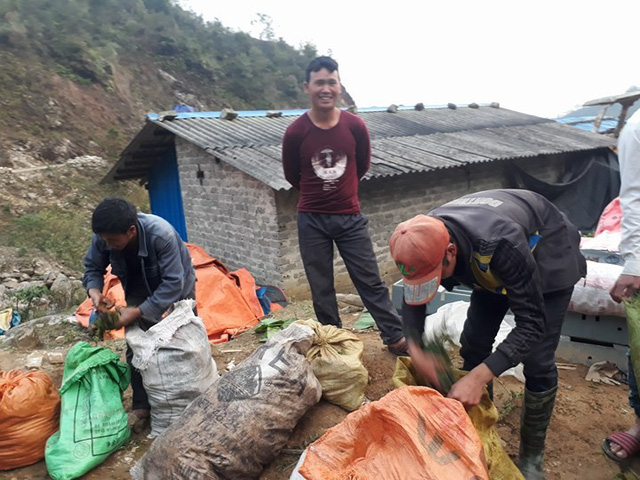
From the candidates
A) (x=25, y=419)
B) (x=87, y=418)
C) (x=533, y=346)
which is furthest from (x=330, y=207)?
(x=25, y=419)

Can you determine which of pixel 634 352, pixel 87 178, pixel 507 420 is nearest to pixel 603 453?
pixel 507 420

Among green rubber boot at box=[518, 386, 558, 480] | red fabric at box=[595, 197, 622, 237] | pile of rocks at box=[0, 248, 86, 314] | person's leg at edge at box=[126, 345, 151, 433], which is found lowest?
pile of rocks at box=[0, 248, 86, 314]

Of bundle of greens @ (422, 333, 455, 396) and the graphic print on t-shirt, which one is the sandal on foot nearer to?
bundle of greens @ (422, 333, 455, 396)

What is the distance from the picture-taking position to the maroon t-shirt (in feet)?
10.1

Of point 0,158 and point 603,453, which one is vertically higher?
point 0,158

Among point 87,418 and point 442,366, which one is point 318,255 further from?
point 87,418

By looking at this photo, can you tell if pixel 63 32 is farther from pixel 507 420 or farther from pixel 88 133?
pixel 507 420

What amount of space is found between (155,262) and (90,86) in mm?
15618

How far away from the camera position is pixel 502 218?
161 cm

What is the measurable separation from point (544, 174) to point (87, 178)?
454 inches

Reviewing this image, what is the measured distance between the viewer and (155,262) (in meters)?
2.61

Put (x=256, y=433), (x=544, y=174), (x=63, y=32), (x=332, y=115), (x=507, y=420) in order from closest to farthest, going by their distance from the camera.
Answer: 1. (x=256, y=433)
2. (x=507, y=420)
3. (x=332, y=115)
4. (x=544, y=174)
5. (x=63, y=32)

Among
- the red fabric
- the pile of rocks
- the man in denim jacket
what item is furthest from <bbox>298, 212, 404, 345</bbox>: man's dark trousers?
the pile of rocks

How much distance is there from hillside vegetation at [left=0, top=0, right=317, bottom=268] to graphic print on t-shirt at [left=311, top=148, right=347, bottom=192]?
765 centimetres
